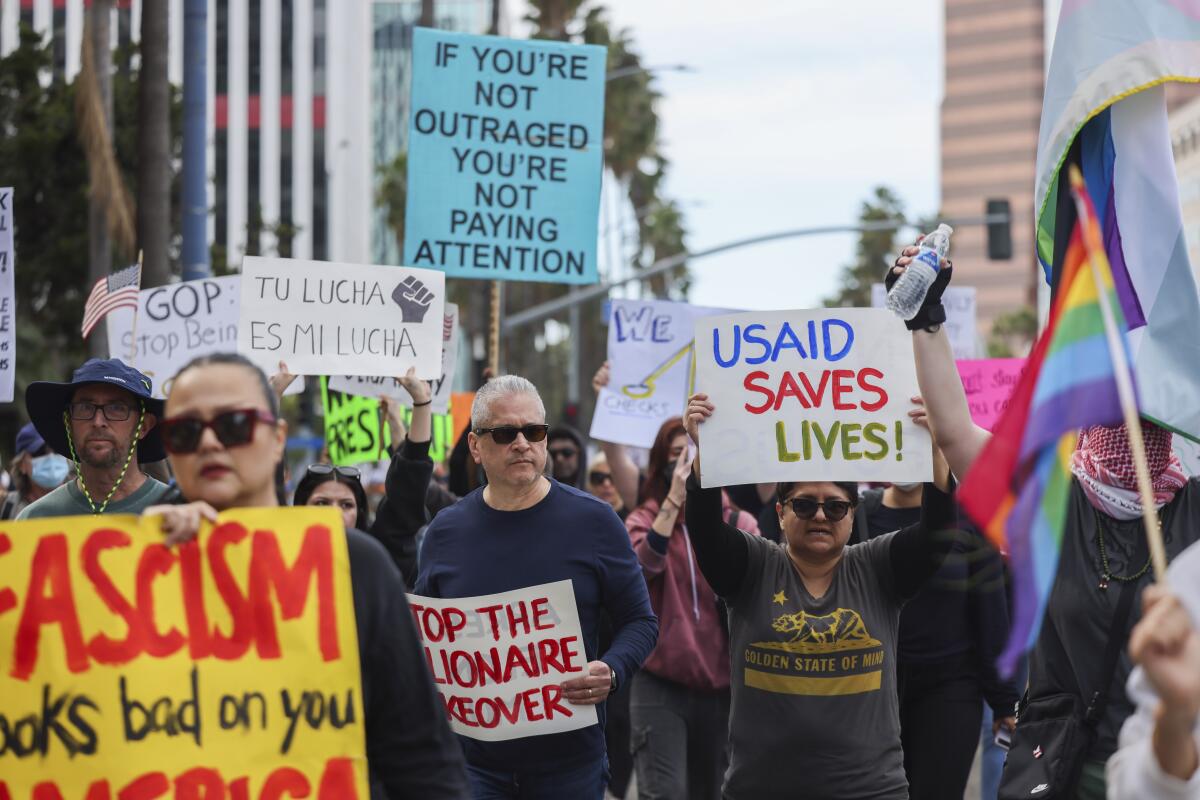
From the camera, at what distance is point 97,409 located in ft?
16.0

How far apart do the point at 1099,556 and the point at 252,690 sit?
2.19m

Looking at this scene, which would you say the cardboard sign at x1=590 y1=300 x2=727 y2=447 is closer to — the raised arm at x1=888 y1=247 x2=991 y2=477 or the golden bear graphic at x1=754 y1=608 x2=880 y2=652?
the golden bear graphic at x1=754 y1=608 x2=880 y2=652

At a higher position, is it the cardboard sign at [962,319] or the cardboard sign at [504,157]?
the cardboard sign at [504,157]

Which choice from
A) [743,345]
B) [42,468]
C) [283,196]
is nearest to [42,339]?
[42,468]

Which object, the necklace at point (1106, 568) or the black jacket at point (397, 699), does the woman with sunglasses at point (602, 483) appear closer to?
the necklace at point (1106, 568)

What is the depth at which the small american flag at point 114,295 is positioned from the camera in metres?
8.48

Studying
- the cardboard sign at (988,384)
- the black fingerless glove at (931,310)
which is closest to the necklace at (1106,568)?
the black fingerless glove at (931,310)

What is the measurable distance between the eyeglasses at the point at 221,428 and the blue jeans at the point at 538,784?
7.51ft

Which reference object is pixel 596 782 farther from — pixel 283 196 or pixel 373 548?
pixel 283 196

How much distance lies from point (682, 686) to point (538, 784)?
1.89 m

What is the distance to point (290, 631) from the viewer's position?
3.11m

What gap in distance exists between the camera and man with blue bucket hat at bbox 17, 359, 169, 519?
477 centimetres

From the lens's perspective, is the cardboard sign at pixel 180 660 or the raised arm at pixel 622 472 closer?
the cardboard sign at pixel 180 660

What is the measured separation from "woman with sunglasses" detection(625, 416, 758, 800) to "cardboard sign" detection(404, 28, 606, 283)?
2681 millimetres
